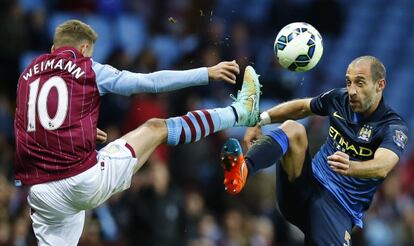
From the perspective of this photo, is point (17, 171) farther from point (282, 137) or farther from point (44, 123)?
point (282, 137)

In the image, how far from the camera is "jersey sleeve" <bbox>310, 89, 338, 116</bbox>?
9.13 m

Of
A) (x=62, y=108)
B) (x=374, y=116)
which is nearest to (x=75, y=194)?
(x=62, y=108)

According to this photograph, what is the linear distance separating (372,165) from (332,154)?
0.66 m

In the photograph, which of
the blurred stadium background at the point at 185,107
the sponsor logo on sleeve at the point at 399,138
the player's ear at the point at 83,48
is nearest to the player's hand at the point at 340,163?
the sponsor logo on sleeve at the point at 399,138

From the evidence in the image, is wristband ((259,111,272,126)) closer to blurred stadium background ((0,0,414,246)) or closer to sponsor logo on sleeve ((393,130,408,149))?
sponsor logo on sleeve ((393,130,408,149))

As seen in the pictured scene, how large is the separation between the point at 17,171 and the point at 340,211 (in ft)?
9.37

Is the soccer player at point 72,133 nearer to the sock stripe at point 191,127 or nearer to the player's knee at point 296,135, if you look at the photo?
the sock stripe at point 191,127

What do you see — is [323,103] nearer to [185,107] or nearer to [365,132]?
[365,132]

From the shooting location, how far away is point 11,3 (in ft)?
48.3

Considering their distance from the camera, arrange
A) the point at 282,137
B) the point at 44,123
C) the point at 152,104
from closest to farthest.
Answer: the point at 44,123 → the point at 282,137 → the point at 152,104

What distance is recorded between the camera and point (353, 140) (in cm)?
873

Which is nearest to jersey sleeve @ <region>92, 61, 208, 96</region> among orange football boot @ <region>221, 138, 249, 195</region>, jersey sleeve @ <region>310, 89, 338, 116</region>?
orange football boot @ <region>221, 138, 249, 195</region>

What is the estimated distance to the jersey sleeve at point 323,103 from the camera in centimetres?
913

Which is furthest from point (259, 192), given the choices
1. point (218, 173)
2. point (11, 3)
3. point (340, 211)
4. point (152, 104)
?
point (340, 211)
